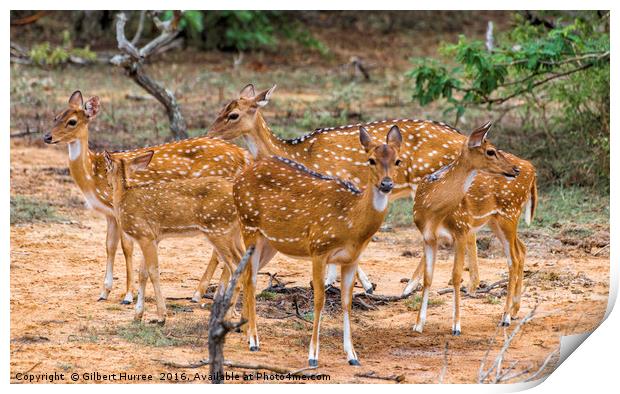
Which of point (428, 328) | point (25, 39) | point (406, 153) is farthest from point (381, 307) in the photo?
point (25, 39)

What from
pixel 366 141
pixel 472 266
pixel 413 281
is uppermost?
pixel 366 141

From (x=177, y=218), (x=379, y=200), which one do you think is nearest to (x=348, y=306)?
(x=379, y=200)

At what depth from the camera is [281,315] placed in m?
9.98

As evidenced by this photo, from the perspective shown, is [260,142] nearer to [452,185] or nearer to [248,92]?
[248,92]

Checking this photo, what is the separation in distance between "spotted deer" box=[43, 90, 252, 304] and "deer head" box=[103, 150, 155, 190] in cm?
45

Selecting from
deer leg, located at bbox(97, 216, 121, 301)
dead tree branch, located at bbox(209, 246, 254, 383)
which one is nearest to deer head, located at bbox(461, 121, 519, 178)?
dead tree branch, located at bbox(209, 246, 254, 383)

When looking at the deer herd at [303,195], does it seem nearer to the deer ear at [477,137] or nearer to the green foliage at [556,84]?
the deer ear at [477,137]

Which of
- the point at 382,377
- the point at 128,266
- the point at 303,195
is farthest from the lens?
the point at 128,266

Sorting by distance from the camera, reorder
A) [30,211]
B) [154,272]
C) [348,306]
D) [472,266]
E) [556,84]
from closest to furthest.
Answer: [348,306], [154,272], [472,266], [30,211], [556,84]

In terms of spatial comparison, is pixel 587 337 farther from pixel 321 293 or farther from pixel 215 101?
pixel 215 101

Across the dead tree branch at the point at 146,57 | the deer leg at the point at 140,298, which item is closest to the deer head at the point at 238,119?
the deer leg at the point at 140,298

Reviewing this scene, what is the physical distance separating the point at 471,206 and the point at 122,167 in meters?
2.89

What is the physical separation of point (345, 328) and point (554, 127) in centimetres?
805

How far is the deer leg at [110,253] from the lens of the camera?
1032cm
